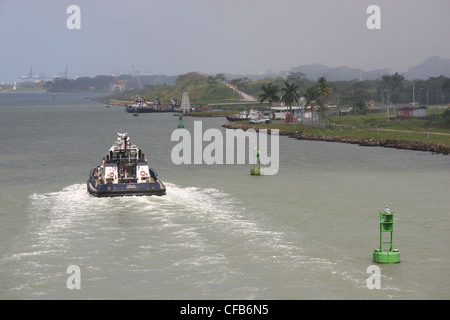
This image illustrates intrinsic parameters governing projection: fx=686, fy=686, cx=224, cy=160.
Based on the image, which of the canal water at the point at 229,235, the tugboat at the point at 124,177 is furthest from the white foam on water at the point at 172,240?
the tugboat at the point at 124,177

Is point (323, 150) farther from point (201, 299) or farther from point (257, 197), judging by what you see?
point (201, 299)

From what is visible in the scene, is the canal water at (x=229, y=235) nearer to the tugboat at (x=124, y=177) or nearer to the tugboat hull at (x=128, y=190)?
the tugboat hull at (x=128, y=190)

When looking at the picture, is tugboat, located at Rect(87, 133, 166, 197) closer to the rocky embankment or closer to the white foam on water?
the white foam on water

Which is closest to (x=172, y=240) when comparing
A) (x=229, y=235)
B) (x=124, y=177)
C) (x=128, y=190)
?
(x=229, y=235)

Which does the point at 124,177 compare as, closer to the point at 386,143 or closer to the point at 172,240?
the point at 172,240
